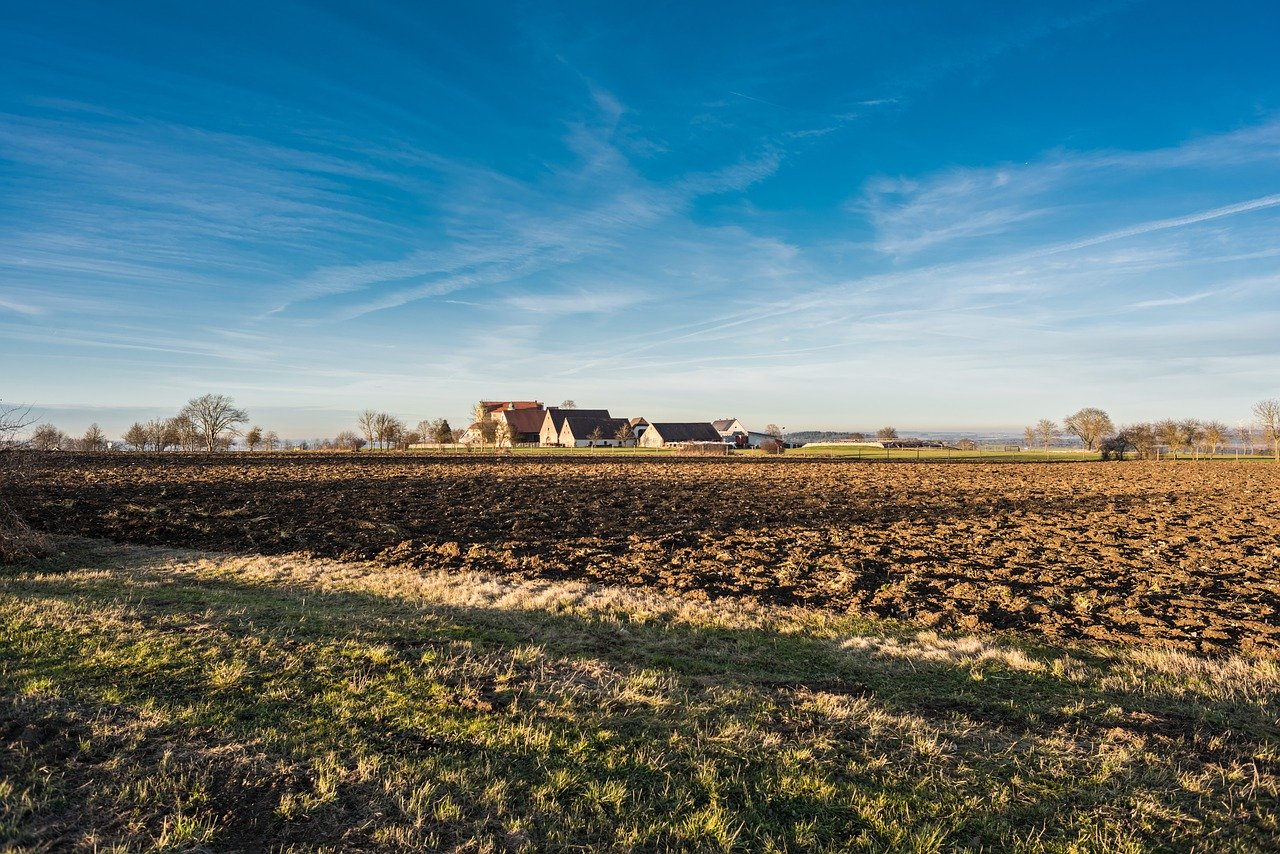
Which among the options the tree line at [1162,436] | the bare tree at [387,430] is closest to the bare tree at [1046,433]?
the tree line at [1162,436]

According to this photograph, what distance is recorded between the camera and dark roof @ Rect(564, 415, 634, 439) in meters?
121

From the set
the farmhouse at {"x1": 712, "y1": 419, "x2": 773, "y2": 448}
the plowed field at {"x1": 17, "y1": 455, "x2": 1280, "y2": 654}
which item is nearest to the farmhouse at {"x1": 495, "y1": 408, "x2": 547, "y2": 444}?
the farmhouse at {"x1": 712, "y1": 419, "x2": 773, "y2": 448}

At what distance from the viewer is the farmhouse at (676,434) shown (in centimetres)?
12481

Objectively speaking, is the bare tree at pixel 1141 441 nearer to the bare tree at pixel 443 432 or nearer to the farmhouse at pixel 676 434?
the farmhouse at pixel 676 434

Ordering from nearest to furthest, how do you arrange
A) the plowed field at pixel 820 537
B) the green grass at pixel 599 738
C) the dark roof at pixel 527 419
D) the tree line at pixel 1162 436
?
1. the green grass at pixel 599 738
2. the plowed field at pixel 820 537
3. the tree line at pixel 1162 436
4. the dark roof at pixel 527 419

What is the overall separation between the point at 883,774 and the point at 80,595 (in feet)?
42.2

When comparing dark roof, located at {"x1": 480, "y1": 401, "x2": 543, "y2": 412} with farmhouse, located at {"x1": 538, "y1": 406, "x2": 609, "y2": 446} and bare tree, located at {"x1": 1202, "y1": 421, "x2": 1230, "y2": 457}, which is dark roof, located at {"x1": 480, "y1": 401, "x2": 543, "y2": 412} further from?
bare tree, located at {"x1": 1202, "y1": 421, "x2": 1230, "y2": 457}

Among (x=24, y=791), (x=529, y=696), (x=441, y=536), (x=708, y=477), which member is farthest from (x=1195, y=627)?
(x=708, y=477)

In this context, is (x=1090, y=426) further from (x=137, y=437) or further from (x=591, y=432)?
(x=137, y=437)

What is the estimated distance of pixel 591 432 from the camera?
121625 millimetres

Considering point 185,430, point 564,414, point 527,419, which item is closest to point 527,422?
point 527,419

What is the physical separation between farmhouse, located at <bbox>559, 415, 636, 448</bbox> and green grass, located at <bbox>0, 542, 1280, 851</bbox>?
110 meters

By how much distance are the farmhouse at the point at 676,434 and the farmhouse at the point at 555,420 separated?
981 cm

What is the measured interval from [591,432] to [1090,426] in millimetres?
87664
